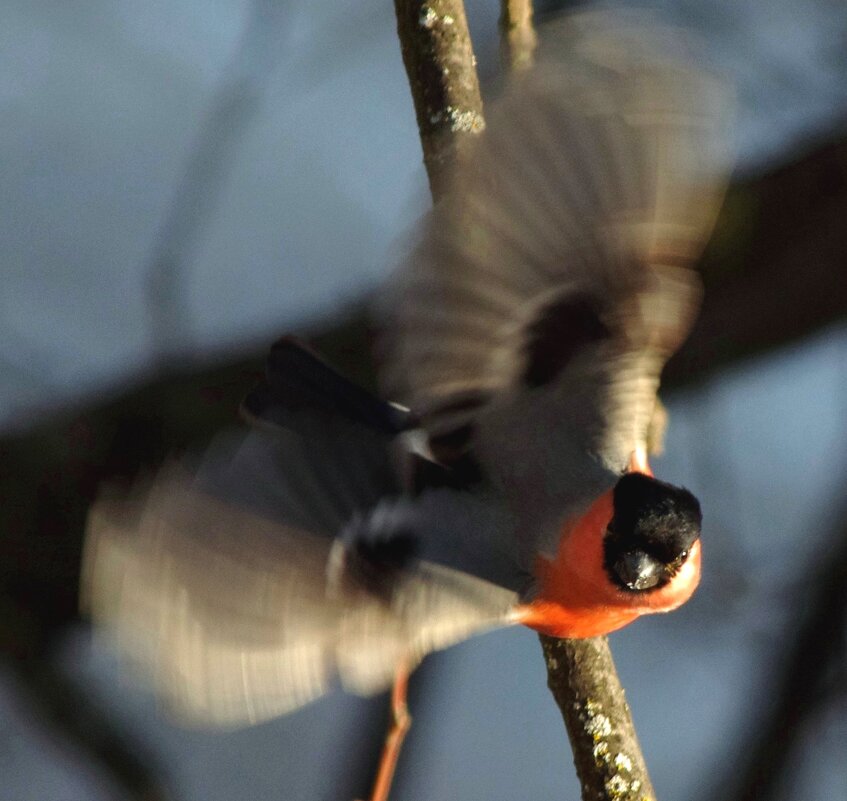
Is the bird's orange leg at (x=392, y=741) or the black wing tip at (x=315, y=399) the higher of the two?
the black wing tip at (x=315, y=399)

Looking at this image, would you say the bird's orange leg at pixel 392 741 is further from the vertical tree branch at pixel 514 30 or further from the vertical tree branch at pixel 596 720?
the vertical tree branch at pixel 514 30

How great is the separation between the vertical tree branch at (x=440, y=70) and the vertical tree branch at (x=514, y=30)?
0.04 m

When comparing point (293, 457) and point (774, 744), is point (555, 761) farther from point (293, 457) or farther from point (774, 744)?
point (293, 457)

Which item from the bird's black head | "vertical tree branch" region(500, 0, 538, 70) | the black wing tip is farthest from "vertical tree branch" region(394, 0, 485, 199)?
the bird's black head

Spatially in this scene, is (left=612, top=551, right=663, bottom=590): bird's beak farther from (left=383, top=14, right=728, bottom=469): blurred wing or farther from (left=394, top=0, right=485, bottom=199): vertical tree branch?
(left=394, top=0, right=485, bottom=199): vertical tree branch

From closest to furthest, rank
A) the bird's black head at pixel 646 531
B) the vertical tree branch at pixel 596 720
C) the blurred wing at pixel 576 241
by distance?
the blurred wing at pixel 576 241 < the bird's black head at pixel 646 531 < the vertical tree branch at pixel 596 720

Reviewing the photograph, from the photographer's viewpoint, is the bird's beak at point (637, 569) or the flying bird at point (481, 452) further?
the bird's beak at point (637, 569)

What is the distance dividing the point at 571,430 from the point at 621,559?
10cm

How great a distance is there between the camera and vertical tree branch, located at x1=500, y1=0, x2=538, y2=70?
3.46 ft

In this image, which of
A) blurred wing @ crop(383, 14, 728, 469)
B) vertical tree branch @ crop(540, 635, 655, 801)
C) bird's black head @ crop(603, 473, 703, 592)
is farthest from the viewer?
vertical tree branch @ crop(540, 635, 655, 801)

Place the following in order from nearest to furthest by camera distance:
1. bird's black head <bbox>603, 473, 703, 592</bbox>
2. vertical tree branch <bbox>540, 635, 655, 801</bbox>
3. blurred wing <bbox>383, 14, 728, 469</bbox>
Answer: blurred wing <bbox>383, 14, 728, 469</bbox>, bird's black head <bbox>603, 473, 703, 592</bbox>, vertical tree branch <bbox>540, 635, 655, 801</bbox>

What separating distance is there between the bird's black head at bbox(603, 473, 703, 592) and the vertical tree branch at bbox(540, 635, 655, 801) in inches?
6.1

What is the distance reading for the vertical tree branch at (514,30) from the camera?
1054 millimetres

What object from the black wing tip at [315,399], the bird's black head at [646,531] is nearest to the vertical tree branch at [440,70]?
the black wing tip at [315,399]
